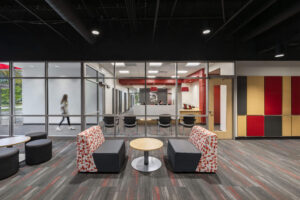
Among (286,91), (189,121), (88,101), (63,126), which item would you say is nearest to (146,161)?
(189,121)

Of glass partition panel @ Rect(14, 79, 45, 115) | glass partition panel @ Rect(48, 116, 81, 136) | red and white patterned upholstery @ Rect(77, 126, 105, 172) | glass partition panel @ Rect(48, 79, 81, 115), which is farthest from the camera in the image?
glass partition panel @ Rect(14, 79, 45, 115)

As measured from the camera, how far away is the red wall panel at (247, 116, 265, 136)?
424 centimetres

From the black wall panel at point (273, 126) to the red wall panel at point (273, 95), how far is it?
0.19m

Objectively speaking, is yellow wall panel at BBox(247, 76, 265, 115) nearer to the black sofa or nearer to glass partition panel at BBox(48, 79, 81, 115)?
the black sofa

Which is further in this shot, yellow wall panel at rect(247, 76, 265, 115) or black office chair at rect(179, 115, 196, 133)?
black office chair at rect(179, 115, 196, 133)

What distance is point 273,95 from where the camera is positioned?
4.21 metres

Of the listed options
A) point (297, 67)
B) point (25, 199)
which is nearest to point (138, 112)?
point (25, 199)

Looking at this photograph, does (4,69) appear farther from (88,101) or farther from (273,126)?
(273,126)

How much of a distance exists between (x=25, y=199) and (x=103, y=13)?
487cm

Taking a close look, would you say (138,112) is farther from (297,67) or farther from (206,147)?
(297,67)

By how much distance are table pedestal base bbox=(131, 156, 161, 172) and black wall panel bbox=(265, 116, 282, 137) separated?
457cm

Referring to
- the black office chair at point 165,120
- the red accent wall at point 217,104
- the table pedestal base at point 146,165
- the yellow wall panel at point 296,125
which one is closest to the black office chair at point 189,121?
the black office chair at point 165,120

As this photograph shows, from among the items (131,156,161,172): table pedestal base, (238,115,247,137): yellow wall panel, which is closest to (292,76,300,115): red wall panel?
(238,115,247,137): yellow wall panel

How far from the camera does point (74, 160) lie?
2881mm
